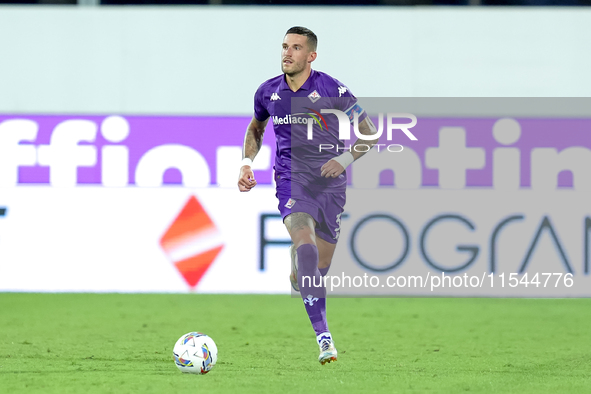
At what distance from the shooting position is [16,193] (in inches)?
368

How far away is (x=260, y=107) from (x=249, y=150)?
290mm

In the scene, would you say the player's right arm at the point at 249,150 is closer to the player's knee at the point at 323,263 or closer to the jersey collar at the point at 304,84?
the jersey collar at the point at 304,84

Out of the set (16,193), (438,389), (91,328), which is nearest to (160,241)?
(16,193)

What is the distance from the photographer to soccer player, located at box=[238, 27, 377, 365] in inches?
205

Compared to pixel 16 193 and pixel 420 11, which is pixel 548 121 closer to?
pixel 420 11

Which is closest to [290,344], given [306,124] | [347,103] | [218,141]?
[306,124]

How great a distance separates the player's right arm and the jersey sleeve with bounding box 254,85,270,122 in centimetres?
4

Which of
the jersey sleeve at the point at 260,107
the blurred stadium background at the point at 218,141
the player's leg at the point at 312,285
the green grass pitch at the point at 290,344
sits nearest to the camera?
the green grass pitch at the point at 290,344

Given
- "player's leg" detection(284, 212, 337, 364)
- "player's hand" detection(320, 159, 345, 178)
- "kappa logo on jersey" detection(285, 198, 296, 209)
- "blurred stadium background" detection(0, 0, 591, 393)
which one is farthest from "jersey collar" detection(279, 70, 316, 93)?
"blurred stadium background" detection(0, 0, 591, 393)

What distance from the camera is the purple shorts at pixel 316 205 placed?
17.1 ft

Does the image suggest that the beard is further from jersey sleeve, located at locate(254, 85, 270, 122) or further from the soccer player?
jersey sleeve, located at locate(254, 85, 270, 122)

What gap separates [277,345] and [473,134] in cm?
425

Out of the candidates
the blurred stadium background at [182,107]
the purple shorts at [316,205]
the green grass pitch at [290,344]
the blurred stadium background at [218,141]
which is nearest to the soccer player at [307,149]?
the purple shorts at [316,205]

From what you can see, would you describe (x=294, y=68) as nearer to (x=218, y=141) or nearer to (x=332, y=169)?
(x=332, y=169)
